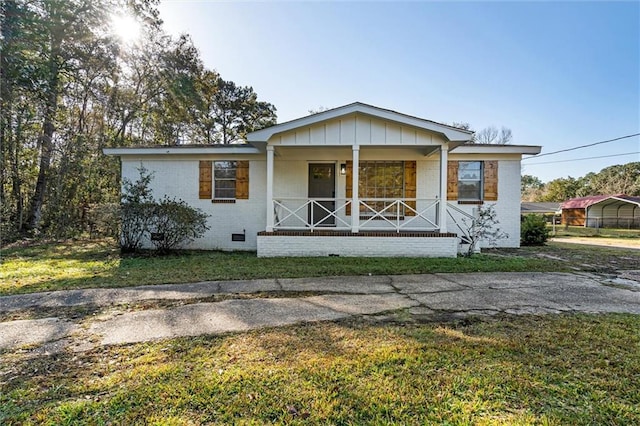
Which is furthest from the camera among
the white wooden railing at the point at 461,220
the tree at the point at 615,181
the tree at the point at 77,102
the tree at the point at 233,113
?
the tree at the point at 615,181

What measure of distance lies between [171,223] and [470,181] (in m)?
8.72

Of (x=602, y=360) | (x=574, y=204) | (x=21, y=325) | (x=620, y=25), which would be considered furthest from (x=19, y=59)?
(x=574, y=204)

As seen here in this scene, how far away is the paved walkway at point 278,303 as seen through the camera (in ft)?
10.5

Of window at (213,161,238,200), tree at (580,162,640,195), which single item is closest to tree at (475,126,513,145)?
tree at (580,162,640,195)

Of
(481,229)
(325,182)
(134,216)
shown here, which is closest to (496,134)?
(481,229)

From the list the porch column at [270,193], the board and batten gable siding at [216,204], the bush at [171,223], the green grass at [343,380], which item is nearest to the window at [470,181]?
the porch column at [270,193]

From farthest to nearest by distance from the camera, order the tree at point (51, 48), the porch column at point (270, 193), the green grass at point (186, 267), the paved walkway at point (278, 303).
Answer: the porch column at point (270, 193) < the tree at point (51, 48) < the green grass at point (186, 267) < the paved walkway at point (278, 303)

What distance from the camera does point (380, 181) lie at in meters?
9.85

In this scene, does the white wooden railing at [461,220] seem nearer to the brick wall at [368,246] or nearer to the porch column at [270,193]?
the brick wall at [368,246]

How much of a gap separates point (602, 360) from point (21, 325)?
5670 millimetres

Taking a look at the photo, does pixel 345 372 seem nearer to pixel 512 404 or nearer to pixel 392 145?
pixel 512 404

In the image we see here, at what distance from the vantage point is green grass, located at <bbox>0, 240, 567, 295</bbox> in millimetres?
5332

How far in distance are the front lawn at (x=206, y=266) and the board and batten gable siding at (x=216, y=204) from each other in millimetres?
1086

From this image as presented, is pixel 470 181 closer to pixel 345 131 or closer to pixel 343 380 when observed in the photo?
pixel 345 131
